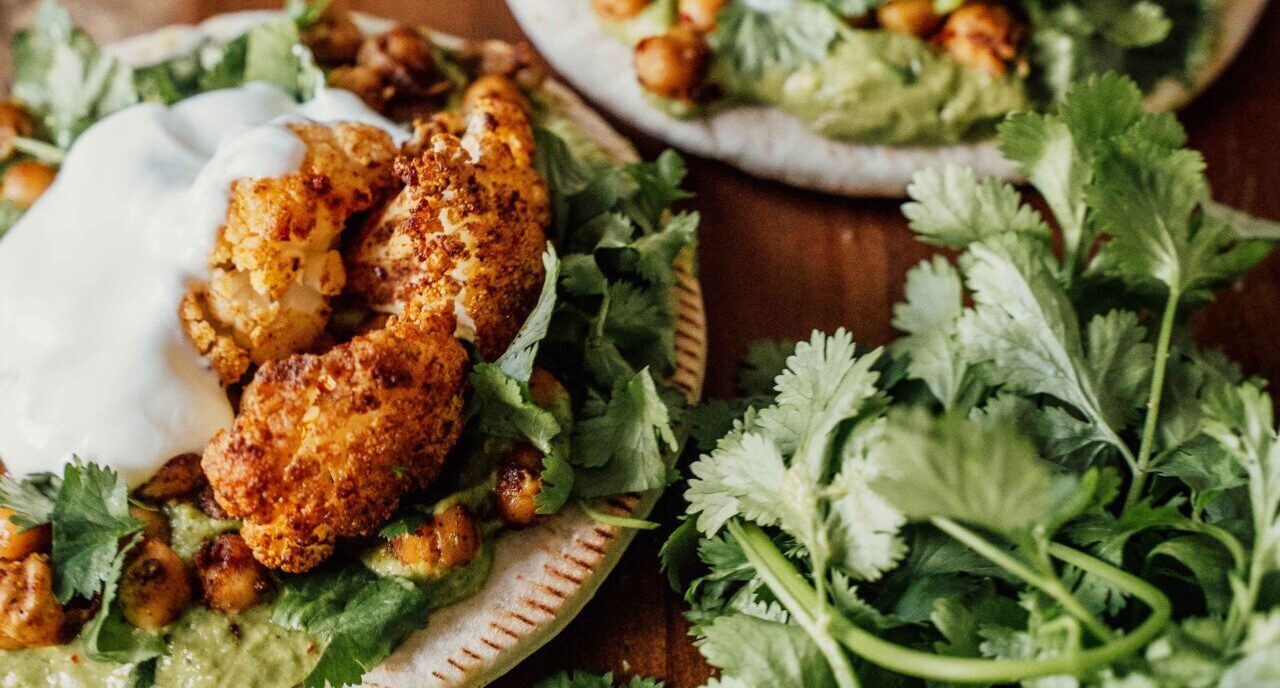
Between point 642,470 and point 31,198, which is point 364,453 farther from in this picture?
point 31,198

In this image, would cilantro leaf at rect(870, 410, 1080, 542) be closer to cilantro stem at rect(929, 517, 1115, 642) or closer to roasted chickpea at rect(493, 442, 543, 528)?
cilantro stem at rect(929, 517, 1115, 642)

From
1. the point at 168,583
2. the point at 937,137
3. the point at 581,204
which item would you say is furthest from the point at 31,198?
the point at 937,137

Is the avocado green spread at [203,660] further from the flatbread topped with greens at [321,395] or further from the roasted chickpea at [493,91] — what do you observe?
the roasted chickpea at [493,91]

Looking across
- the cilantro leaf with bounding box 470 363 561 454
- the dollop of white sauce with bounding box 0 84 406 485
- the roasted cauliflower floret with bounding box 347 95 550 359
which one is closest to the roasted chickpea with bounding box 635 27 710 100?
the roasted cauliflower floret with bounding box 347 95 550 359

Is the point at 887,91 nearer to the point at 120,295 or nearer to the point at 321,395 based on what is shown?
the point at 321,395

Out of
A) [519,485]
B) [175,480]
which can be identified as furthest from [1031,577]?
[175,480]
